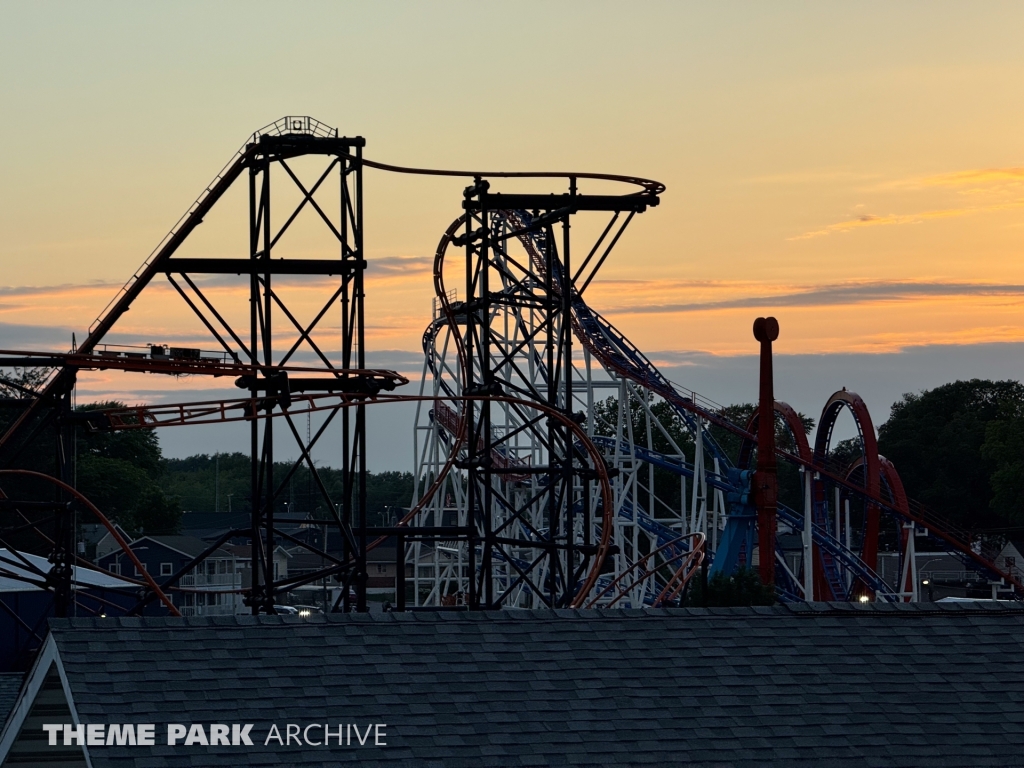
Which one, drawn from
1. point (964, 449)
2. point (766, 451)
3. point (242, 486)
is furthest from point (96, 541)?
point (766, 451)

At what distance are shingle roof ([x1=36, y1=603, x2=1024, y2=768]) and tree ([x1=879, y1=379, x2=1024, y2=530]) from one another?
2302 inches

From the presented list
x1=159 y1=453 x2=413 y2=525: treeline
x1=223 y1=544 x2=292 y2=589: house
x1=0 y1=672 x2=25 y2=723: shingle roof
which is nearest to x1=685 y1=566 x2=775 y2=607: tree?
x1=0 y1=672 x2=25 y2=723: shingle roof

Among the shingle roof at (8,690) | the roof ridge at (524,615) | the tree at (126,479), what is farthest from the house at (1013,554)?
the roof ridge at (524,615)

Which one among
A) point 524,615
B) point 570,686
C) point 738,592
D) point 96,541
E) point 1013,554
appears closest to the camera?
point 570,686

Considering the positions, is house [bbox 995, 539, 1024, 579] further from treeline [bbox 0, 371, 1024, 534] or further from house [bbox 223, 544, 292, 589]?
house [bbox 223, 544, 292, 589]

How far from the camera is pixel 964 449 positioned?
247 ft

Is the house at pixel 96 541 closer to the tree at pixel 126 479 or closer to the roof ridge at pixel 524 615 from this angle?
the tree at pixel 126 479

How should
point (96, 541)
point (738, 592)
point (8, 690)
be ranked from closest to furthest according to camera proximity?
point (8, 690) → point (738, 592) → point (96, 541)

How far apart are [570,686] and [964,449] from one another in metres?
68.9

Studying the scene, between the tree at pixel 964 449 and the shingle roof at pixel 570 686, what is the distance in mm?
58465

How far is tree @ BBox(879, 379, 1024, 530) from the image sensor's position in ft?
222

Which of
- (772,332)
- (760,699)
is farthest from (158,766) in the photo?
(772,332)

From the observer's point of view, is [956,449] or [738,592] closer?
[738,592]

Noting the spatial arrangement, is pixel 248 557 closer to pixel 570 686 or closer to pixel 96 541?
pixel 96 541
